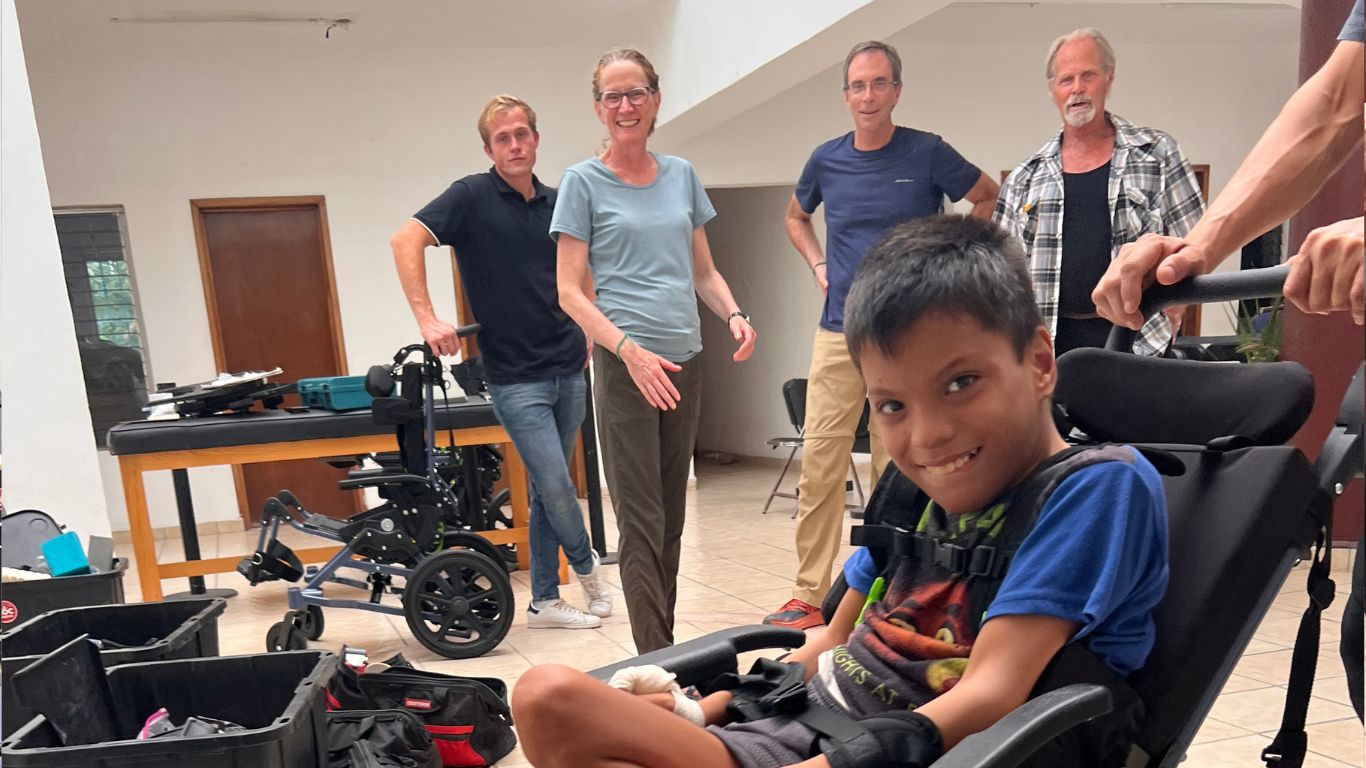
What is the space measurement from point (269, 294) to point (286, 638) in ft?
12.2

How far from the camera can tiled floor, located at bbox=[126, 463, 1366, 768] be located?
2.53 metres

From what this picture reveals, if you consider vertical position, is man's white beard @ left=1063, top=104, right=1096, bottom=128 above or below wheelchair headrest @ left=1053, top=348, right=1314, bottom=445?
above

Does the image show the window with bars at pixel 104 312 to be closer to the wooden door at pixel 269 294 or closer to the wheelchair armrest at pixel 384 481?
the wooden door at pixel 269 294

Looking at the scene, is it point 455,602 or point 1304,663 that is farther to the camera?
point 455,602

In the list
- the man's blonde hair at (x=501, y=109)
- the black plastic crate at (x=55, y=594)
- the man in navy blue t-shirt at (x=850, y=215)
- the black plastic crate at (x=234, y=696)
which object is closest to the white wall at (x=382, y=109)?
the man's blonde hair at (x=501, y=109)

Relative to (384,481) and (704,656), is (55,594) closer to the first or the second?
(384,481)

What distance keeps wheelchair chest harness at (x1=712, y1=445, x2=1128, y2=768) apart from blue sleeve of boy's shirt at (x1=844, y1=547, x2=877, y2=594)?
0.01 metres

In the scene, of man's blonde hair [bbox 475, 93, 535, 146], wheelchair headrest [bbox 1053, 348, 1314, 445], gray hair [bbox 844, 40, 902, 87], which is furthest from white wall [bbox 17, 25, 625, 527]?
wheelchair headrest [bbox 1053, 348, 1314, 445]

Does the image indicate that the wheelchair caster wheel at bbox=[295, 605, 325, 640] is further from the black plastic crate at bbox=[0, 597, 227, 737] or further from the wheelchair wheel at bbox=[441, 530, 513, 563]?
the black plastic crate at bbox=[0, 597, 227, 737]

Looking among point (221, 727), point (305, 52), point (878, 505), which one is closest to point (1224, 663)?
point (878, 505)

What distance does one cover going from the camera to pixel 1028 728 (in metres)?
1.04

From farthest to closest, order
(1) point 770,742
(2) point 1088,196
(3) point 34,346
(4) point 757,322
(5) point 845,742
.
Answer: (4) point 757,322, (3) point 34,346, (2) point 1088,196, (1) point 770,742, (5) point 845,742

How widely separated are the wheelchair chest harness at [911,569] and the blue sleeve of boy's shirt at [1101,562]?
1.2 inches

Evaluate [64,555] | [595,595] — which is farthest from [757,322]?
[64,555]
